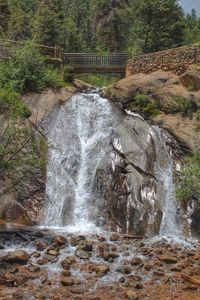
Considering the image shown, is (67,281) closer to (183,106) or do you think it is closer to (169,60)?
(183,106)

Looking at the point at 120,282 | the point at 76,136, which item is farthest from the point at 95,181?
the point at 120,282

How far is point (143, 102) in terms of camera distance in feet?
85.5

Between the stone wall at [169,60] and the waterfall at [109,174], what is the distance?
16.7ft

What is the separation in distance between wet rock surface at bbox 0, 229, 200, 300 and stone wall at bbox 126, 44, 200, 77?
43.4 feet

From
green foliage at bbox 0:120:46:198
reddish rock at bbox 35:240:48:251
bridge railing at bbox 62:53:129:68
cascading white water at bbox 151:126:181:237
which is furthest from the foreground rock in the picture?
bridge railing at bbox 62:53:129:68

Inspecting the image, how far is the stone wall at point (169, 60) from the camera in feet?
88.5

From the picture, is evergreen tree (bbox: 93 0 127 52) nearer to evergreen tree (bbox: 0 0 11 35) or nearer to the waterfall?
evergreen tree (bbox: 0 0 11 35)

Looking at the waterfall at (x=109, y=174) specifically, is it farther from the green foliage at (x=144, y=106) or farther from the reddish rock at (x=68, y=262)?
the reddish rock at (x=68, y=262)

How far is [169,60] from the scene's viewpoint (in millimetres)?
27953

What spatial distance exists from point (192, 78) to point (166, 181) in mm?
7609

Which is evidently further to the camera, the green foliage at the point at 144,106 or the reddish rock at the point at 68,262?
the green foliage at the point at 144,106

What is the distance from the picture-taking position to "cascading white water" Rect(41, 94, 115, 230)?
20.2 m

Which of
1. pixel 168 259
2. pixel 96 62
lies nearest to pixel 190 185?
pixel 168 259

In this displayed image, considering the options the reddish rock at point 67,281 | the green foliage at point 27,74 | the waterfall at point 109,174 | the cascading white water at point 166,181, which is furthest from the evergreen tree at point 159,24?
the reddish rock at point 67,281
